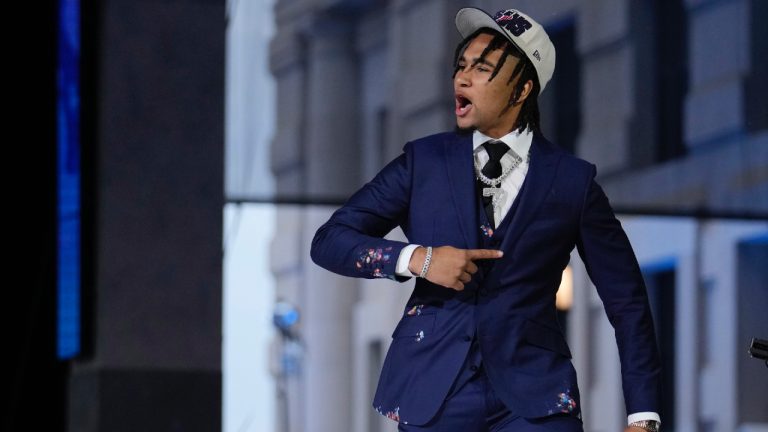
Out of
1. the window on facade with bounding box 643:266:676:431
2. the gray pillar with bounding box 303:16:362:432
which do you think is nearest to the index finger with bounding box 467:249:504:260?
the gray pillar with bounding box 303:16:362:432

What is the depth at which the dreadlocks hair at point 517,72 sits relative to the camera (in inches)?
104

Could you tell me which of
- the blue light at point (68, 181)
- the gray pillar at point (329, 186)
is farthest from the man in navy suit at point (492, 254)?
the gray pillar at point (329, 186)

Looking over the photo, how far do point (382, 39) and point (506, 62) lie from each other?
3.40 metres

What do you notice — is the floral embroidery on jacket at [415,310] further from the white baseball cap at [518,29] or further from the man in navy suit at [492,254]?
the white baseball cap at [518,29]

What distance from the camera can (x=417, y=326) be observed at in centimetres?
258

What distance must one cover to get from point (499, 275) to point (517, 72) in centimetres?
39

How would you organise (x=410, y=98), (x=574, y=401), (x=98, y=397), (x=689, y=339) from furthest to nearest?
(x=689, y=339) < (x=410, y=98) < (x=98, y=397) < (x=574, y=401)

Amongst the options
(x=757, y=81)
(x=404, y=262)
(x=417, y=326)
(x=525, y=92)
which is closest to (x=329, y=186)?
(x=757, y=81)

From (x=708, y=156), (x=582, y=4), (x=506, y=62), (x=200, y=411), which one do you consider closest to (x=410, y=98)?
(x=582, y=4)

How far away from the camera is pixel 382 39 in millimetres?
6012

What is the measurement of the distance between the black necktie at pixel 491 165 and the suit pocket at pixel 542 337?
195mm

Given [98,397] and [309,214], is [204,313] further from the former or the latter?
[309,214]

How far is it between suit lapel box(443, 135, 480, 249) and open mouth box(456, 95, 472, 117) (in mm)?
58

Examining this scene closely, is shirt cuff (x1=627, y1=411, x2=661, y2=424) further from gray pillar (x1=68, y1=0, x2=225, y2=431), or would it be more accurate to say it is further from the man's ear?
gray pillar (x1=68, y1=0, x2=225, y2=431)
